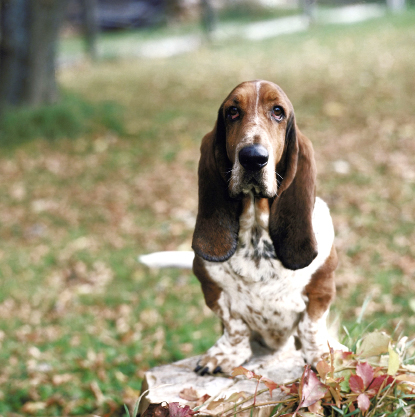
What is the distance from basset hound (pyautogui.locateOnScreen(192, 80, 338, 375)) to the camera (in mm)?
2404

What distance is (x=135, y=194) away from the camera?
840 cm

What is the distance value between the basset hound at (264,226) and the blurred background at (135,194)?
0.74 meters

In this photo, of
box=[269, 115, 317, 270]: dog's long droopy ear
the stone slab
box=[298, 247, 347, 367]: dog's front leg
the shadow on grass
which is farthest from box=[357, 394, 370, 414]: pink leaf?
the shadow on grass

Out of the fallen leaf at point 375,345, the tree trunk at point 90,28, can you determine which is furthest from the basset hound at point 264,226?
the tree trunk at point 90,28

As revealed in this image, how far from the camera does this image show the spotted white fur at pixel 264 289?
2.64m

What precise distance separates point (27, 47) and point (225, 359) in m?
9.21

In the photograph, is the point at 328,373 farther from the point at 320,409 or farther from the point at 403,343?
the point at 403,343

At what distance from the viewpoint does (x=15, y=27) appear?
10.3 metres

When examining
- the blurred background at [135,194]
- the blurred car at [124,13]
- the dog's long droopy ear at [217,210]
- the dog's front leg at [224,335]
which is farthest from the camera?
the blurred car at [124,13]

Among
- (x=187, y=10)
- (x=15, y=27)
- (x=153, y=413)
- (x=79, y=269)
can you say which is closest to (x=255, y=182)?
(x=153, y=413)

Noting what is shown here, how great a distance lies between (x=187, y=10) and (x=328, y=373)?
30.9m

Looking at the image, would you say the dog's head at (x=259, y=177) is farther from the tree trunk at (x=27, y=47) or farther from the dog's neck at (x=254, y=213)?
the tree trunk at (x=27, y=47)

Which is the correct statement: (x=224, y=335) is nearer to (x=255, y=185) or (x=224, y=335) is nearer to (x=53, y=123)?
(x=255, y=185)

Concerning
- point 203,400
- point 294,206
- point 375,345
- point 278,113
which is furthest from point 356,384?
point 278,113
